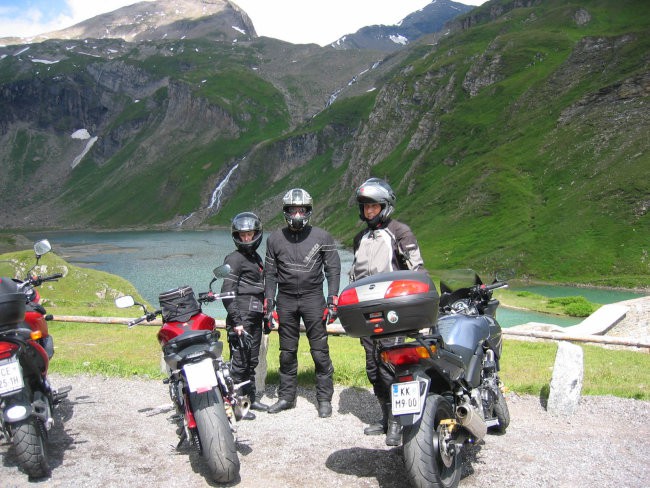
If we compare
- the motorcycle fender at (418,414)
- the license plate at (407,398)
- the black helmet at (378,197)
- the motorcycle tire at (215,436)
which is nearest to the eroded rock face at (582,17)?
the black helmet at (378,197)

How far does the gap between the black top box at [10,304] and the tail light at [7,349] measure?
0.80 ft

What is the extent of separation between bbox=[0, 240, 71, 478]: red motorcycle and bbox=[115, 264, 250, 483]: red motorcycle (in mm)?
1209

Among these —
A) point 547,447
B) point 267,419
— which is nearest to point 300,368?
point 267,419

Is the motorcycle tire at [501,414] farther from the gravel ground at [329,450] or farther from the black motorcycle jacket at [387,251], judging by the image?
the black motorcycle jacket at [387,251]

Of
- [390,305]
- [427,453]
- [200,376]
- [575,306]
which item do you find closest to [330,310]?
[200,376]

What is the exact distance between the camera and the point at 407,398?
5.77 m

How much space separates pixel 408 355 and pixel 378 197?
2925 millimetres

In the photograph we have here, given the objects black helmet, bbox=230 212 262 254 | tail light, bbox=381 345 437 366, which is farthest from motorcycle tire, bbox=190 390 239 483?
black helmet, bbox=230 212 262 254

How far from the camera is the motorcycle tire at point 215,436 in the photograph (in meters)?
6.43

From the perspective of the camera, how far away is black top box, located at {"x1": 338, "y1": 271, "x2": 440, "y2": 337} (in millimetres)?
5969

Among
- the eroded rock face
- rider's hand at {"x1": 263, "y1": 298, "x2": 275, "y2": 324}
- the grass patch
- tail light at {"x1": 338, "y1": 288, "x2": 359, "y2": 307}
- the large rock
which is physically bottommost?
the grass patch

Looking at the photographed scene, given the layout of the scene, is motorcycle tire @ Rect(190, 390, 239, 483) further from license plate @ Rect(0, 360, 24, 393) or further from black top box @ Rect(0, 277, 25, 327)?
black top box @ Rect(0, 277, 25, 327)

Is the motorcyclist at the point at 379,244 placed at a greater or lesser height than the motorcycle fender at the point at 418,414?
greater

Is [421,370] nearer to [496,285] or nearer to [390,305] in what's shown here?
[390,305]
